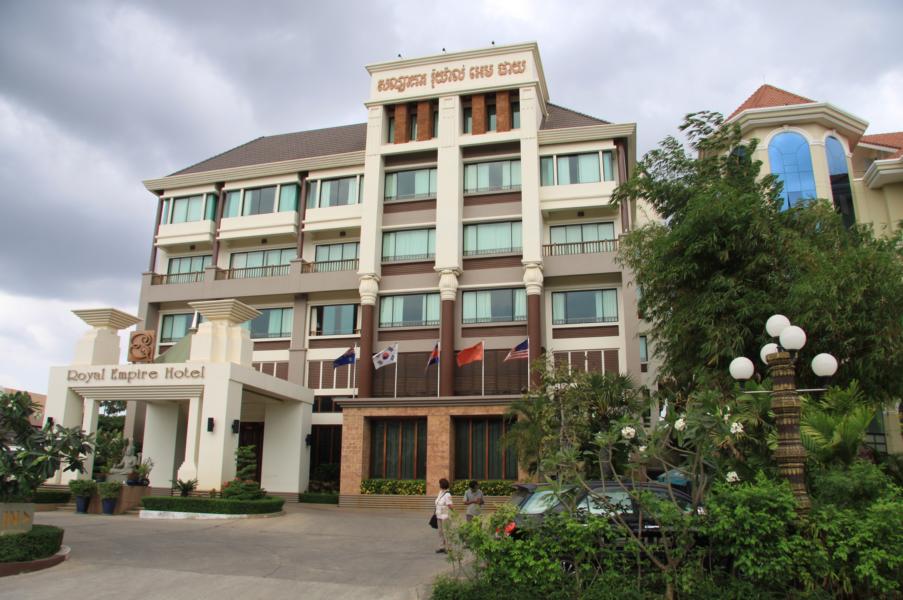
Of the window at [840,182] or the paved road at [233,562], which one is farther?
the window at [840,182]

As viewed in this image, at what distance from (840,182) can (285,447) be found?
79.2 ft

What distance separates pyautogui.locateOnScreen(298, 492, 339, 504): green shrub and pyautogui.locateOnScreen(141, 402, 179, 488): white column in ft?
16.8

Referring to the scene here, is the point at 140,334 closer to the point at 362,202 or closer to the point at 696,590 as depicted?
the point at 362,202

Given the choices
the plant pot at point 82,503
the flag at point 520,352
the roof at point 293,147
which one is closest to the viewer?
the plant pot at point 82,503

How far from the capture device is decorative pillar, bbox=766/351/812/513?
8.48 metres

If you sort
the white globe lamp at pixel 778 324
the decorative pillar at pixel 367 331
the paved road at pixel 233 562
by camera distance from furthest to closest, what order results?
the decorative pillar at pixel 367 331 → the paved road at pixel 233 562 → the white globe lamp at pixel 778 324

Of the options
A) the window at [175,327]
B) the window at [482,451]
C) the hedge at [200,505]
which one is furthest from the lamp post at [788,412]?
the window at [175,327]

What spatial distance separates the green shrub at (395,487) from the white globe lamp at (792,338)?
19750mm

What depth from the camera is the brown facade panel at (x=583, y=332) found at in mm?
29781

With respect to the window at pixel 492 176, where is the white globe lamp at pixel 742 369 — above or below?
below

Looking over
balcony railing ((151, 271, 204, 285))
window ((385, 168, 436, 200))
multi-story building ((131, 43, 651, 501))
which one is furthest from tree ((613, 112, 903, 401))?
balcony railing ((151, 271, 204, 285))

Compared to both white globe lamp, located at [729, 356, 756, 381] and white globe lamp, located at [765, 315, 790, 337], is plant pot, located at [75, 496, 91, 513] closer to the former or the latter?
white globe lamp, located at [729, 356, 756, 381]

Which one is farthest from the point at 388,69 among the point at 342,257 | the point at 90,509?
the point at 90,509

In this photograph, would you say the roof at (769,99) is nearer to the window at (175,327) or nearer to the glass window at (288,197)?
the glass window at (288,197)
